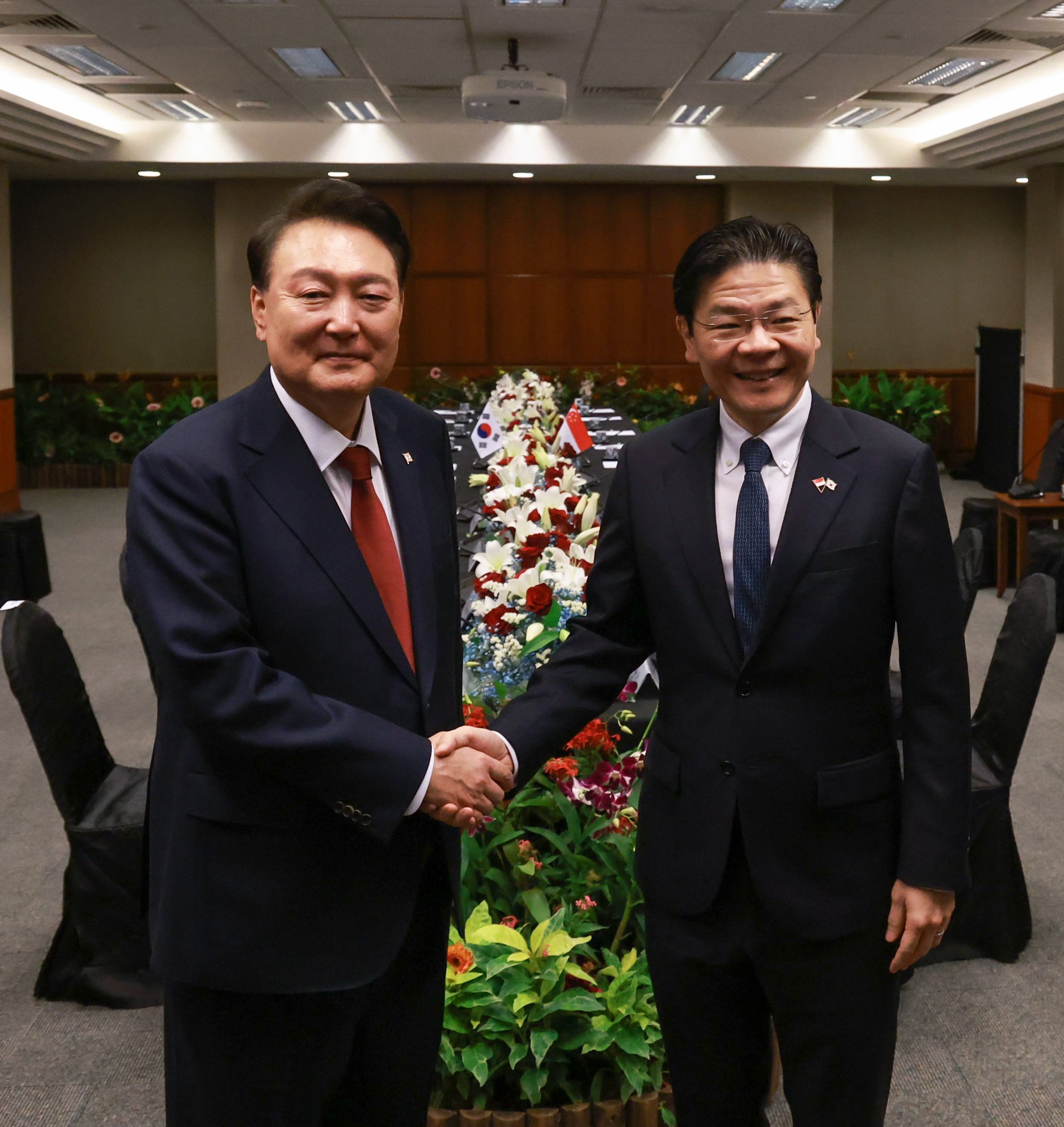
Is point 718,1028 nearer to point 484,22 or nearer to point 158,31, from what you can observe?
point 484,22

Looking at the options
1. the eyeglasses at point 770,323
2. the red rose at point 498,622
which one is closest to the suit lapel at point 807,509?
the eyeglasses at point 770,323

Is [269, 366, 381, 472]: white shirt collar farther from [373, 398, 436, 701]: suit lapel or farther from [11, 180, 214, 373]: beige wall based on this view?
[11, 180, 214, 373]: beige wall

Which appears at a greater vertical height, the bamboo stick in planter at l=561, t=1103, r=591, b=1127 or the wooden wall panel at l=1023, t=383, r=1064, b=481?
the wooden wall panel at l=1023, t=383, r=1064, b=481

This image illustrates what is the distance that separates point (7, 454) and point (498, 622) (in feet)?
37.0

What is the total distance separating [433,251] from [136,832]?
41.7ft

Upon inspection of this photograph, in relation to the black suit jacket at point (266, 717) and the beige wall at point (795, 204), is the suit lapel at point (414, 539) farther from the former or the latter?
the beige wall at point (795, 204)

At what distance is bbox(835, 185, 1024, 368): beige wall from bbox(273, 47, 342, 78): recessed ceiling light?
26.7 feet

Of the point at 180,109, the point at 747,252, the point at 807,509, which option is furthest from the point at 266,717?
the point at 180,109

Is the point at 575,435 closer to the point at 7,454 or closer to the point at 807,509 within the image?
the point at 807,509

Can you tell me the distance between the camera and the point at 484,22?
820 centimetres

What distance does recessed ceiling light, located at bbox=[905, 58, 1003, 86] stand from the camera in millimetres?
9594

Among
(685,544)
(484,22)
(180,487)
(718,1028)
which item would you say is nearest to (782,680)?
(685,544)

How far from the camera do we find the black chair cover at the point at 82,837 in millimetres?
3354

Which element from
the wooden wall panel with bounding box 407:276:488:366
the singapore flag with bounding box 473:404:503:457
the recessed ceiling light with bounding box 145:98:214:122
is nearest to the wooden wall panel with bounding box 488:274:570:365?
the wooden wall panel with bounding box 407:276:488:366
